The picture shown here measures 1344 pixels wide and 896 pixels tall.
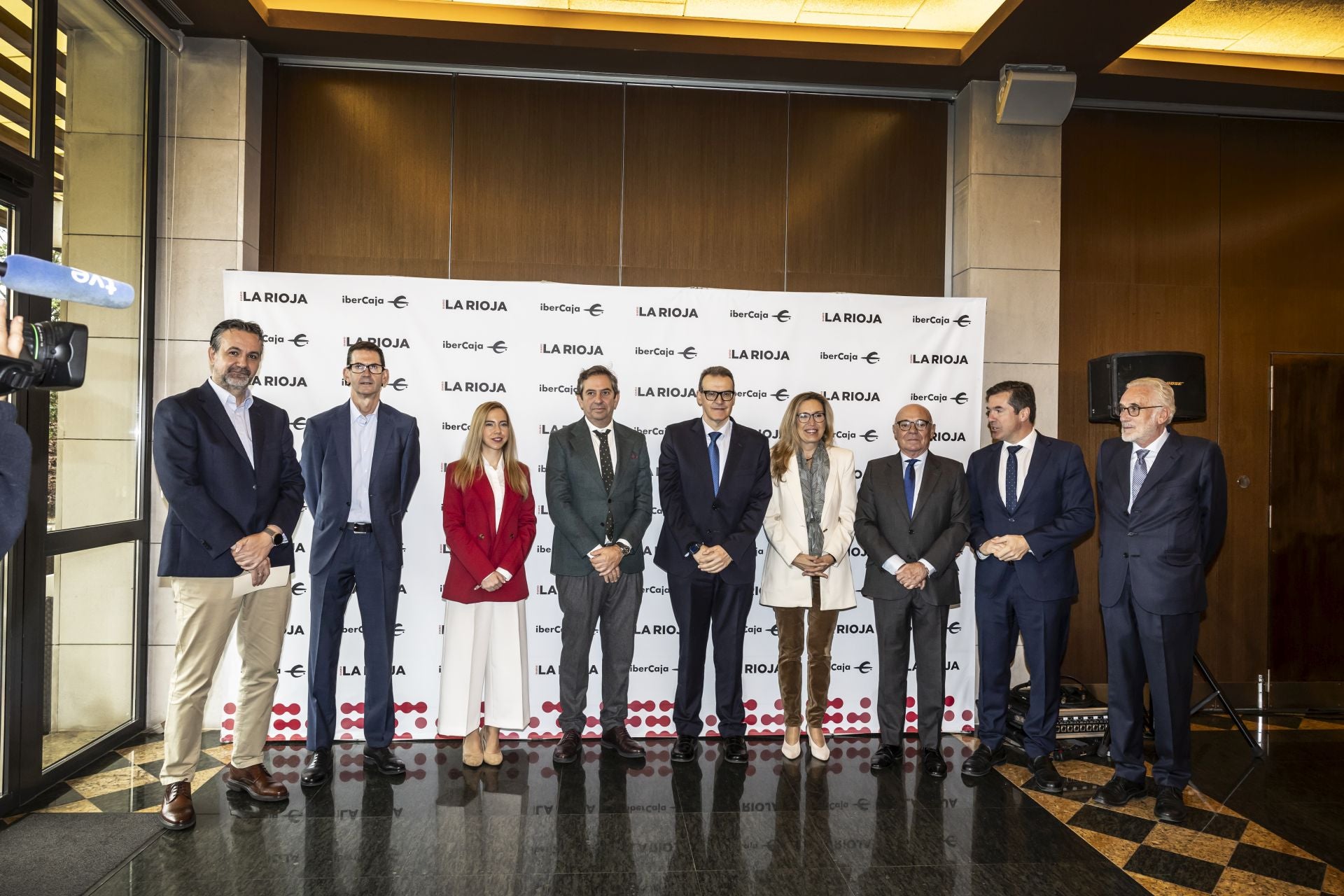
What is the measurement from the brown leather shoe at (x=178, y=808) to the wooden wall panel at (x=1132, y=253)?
16.0 feet

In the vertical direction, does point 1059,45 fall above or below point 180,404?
above

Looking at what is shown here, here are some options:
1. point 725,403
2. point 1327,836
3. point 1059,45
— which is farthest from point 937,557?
point 1059,45

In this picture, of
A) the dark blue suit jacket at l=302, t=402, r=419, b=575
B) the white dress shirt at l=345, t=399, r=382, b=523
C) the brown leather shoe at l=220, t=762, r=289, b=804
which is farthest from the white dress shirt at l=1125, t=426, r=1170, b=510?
the brown leather shoe at l=220, t=762, r=289, b=804

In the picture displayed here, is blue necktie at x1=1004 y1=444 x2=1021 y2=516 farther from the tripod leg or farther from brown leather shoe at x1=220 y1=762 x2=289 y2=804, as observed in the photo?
brown leather shoe at x1=220 y1=762 x2=289 y2=804

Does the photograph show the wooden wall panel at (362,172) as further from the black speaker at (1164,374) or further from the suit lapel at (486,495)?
the black speaker at (1164,374)

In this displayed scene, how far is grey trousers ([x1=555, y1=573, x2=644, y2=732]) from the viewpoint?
396cm

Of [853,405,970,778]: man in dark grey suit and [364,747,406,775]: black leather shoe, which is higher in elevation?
[853,405,970,778]: man in dark grey suit

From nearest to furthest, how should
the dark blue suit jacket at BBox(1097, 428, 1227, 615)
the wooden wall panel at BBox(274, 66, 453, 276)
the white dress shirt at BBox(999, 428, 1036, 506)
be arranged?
the dark blue suit jacket at BBox(1097, 428, 1227, 615)
the white dress shirt at BBox(999, 428, 1036, 506)
the wooden wall panel at BBox(274, 66, 453, 276)

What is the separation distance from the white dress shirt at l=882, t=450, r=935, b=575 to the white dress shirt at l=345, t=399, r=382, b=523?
2463 mm

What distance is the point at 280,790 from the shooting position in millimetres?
3406

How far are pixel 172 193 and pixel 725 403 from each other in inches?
132

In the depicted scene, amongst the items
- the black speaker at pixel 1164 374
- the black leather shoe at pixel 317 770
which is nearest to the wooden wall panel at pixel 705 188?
the black speaker at pixel 1164 374

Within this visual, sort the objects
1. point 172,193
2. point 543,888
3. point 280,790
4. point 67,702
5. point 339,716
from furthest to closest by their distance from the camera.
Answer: point 172,193
point 339,716
point 67,702
point 280,790
point 543,888

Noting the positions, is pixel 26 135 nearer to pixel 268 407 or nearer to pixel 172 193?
pixel 172 193
